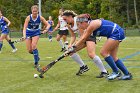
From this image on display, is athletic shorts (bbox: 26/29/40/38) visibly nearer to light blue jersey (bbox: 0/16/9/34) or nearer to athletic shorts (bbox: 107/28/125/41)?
athletic shorts (bbox: 107/28/125/41)

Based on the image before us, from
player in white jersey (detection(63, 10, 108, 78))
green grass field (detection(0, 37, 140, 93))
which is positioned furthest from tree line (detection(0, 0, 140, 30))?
player in white jersey (detection(63, 10, 108, 78))

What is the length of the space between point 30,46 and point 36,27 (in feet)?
2.03

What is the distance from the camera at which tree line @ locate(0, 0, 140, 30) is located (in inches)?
2440

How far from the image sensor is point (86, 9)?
69375mm

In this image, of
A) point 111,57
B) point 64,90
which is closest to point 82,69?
point 111,57

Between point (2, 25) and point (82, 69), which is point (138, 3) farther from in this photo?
point (82, 69)

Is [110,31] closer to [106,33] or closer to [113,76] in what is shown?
[106,33]

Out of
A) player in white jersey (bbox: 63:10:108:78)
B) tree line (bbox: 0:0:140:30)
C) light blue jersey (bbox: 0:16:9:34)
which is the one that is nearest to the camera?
player in white jersey (bbox: 63:10:108:78)

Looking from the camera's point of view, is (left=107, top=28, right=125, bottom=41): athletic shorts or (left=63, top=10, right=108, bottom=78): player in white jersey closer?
(left=107, top=28, right=125, bottom=41): athletic shorts

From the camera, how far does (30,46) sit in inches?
475

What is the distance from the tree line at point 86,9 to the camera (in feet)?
203

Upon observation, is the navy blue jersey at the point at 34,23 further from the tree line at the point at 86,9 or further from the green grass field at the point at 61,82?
the tree line at the point at 86,9

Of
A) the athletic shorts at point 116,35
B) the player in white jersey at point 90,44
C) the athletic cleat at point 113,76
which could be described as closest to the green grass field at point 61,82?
the athletic cleat at point 113,76

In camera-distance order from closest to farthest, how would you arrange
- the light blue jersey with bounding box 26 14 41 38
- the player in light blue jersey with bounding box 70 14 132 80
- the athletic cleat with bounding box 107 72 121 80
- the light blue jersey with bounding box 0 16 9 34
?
the player in light blue jersey with bounding box 70 14 132 80 → the athletic cleat with bounding box 107 72 121 80 → the light blue jersey with bounding box 26 14 41 38 → the light blue jersey with bounding box 0 16 9 34
